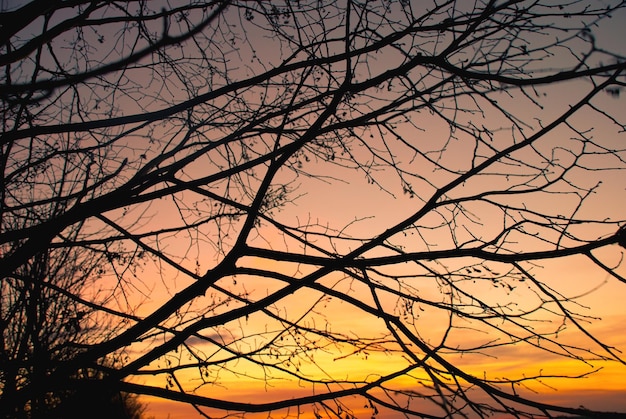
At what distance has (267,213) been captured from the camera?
4219mm

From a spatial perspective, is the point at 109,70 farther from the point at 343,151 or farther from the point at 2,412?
the point at 343,151

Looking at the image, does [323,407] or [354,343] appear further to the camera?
[354,343]

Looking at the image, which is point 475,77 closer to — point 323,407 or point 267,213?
point 267,213

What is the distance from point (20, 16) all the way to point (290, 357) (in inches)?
105

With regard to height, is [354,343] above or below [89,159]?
below

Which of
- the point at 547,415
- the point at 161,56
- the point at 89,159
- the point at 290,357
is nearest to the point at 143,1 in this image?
the point at 161,56

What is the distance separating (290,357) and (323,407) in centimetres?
60

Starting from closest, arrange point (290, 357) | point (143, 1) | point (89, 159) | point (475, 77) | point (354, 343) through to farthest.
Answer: point (475, 77) < point (354, 343) < point (290, 357) < point (143, 1) < point (89, 159)

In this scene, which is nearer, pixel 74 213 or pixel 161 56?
pixel 74 213

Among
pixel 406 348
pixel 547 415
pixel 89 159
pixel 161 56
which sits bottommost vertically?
pixel 547 415

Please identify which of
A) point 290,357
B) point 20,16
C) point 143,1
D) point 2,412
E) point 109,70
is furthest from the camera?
point 143,1

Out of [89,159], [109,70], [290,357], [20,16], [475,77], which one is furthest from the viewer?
[89,159]

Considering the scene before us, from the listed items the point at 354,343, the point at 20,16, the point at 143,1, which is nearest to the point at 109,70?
the point at 20,16

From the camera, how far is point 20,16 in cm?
259
